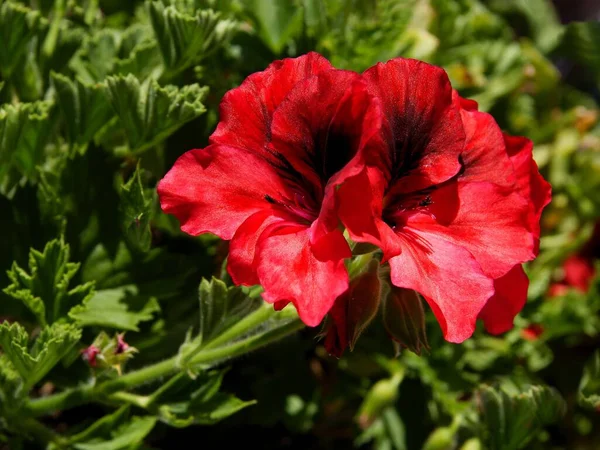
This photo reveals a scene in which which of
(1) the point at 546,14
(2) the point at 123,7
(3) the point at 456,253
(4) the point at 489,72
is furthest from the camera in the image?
(1) the point at 546,14

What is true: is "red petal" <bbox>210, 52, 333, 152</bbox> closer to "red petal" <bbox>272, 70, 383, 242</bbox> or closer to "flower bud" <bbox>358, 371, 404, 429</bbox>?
"red petal" <bbox>272, 70, 383, 242</bbox>

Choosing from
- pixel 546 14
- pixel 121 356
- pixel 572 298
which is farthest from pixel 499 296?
pixel 546 14

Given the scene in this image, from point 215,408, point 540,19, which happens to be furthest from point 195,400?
point 540,19

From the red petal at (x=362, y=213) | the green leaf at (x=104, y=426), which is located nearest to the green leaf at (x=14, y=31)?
the green leaf at (x=104, y=426)

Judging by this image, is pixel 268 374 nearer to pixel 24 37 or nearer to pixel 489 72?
pixel 24 37

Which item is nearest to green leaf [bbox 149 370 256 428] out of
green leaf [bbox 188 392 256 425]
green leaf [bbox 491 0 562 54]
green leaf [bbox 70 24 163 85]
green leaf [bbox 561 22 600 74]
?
green leaf [bbox 188 392 256 425]

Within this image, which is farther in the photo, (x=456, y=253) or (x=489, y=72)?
(x=489, y=72)
